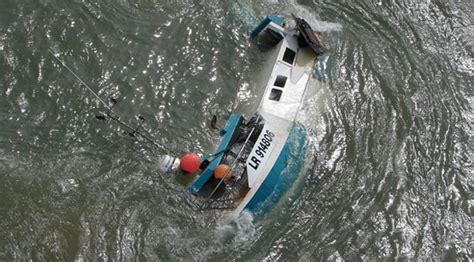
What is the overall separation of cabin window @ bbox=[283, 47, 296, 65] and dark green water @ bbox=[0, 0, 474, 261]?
113 cm

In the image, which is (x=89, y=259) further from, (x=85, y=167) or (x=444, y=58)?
(x=444, y=58)

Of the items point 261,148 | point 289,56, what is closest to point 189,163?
point 261,148

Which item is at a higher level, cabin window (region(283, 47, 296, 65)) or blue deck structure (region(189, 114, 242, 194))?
cabin window (region(283, 47, 296, 65))

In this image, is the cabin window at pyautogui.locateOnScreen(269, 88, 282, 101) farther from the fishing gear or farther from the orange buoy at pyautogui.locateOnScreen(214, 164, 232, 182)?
the fishing gear

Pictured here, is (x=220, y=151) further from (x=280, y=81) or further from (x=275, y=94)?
(x=280, y=81)

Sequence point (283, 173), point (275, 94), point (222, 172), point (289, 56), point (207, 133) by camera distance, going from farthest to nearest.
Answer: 1. point (289, 56)
2. point (275, 94)
3. point (207, 133)
4. point (283, 173)
5. point (222, 172)

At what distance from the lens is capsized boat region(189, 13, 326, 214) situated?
542 inches

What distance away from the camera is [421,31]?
1962 cm

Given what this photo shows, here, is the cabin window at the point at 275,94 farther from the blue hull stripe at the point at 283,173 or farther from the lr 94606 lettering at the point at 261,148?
the lr 94606 lettering at the point at 261,148

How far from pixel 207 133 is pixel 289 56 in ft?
14.3

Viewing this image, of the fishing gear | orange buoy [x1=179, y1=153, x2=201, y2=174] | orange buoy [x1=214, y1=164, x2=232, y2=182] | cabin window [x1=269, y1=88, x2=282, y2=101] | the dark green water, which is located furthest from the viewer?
cabin window [x1=269, y1=88, x2=282, y2=101]

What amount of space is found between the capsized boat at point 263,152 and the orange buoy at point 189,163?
28 cm

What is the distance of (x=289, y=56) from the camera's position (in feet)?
56.1

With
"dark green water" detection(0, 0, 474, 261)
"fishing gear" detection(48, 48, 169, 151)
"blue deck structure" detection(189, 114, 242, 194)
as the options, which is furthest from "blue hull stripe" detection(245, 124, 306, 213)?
"fishing gear" detection(48, 48, 169, 151)
